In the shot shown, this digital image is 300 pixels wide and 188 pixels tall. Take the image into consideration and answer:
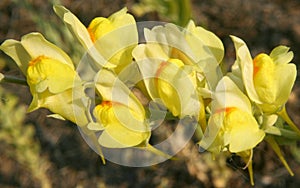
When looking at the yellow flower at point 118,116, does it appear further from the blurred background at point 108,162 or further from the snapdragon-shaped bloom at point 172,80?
the blurred background at point 108,162

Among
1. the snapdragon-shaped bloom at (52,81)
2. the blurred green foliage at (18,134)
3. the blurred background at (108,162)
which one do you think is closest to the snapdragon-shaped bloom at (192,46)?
the snapdragon-shaped bloom at (52,81)

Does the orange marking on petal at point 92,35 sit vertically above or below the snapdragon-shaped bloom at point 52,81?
above

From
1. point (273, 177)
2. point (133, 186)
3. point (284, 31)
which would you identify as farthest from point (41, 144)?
point (284, 31)

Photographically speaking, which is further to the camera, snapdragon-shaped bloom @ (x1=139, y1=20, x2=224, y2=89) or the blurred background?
the blurred background

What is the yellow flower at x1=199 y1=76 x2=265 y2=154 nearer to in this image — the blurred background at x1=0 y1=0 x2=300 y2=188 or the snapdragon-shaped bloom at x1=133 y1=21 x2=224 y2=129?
the snapdragon-shaped bloom at x1=133 y1=21 x2=224 y2=129

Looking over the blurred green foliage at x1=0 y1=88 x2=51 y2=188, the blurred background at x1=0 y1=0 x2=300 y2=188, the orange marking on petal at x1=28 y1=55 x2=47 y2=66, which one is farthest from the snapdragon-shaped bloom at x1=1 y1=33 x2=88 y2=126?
the blurred green foliage at x1=0 y1=88 x2=51 y2=188

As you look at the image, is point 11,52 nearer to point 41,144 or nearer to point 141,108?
point 141,108
